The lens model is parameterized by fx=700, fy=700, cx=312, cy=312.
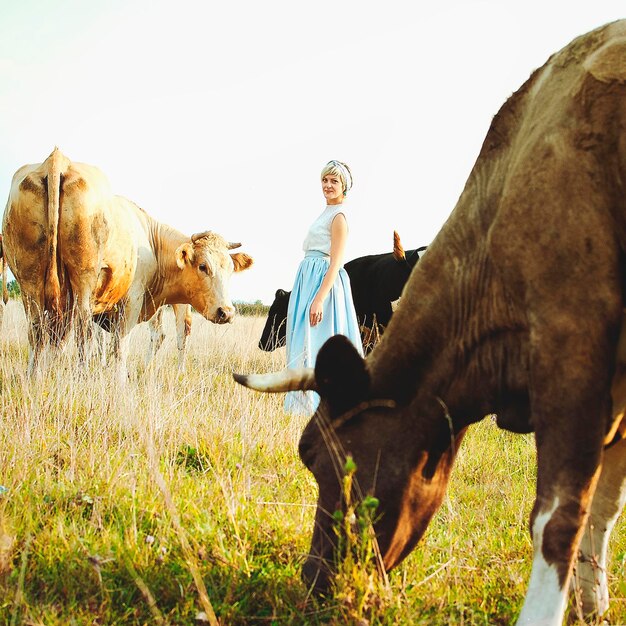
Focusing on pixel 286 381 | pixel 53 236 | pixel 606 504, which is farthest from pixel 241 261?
pixel 606 504

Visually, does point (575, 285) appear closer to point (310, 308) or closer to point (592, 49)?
point (592, 49)

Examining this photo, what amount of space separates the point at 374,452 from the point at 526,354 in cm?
72

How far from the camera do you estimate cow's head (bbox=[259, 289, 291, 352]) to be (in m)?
10.2

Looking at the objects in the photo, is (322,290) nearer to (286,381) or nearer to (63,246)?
(63,246)

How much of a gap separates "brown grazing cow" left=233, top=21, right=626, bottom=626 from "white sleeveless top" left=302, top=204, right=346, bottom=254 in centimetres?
386

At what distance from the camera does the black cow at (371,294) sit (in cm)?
1038

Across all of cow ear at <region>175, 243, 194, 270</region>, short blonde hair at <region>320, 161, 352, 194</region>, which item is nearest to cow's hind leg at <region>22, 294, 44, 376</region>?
cow ear at <region>175, 243, 194, 270</region>

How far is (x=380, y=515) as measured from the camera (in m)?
2.66

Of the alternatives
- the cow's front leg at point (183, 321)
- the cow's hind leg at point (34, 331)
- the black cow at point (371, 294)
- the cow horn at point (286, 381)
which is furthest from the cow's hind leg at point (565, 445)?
the cow's front leg at point (183, 321)

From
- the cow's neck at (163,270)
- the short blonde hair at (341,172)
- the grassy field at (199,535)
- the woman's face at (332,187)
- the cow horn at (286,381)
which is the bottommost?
the grassy field at (199,535)

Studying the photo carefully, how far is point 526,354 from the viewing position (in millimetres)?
2473

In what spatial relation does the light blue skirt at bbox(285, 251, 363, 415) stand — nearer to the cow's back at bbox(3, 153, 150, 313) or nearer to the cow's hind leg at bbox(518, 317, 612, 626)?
the cow's back at bbox(3, 153, 150, 313)

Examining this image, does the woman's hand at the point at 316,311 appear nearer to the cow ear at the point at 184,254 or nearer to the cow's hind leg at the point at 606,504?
the cow's hind leg at the point at 606,504

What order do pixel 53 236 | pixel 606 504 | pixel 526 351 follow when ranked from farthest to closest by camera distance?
pixel 53 236
pixel 606 504
pixel 526 351
